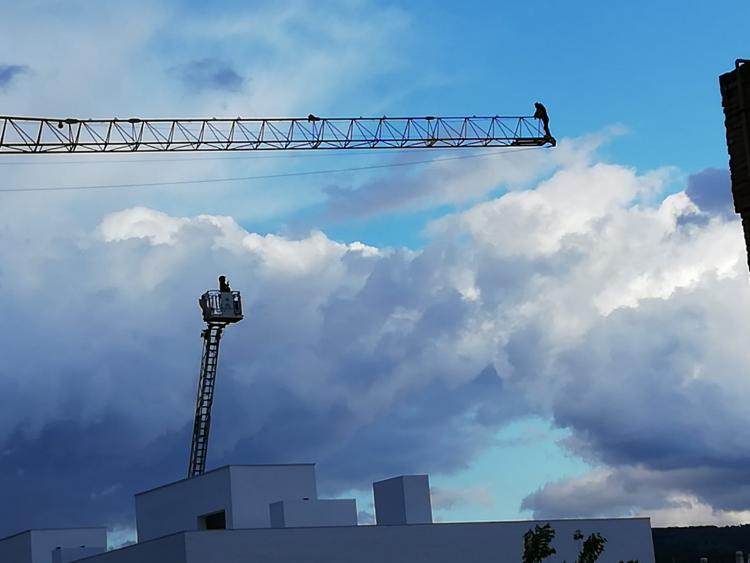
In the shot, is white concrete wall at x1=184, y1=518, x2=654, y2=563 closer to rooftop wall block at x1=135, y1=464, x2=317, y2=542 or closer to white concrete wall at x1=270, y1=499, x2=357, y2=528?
white concrete wall at x1=270, y1=499, x2=357, y2=528

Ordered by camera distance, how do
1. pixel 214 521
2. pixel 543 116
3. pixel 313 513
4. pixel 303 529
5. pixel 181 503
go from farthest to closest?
pixel 543 116
pixel 181 503
pixel 214 521
pixel 313 513
pixel 303 529

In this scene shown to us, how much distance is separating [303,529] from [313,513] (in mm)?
4224

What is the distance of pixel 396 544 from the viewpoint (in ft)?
183

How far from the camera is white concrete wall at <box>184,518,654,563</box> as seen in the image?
171 ft

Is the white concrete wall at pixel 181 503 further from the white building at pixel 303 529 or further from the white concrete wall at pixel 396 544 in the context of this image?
the white concrete wall at pixel 396 544

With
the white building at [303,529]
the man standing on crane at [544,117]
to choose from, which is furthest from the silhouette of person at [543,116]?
the white building at [303,529]

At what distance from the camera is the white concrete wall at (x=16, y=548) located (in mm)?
70500

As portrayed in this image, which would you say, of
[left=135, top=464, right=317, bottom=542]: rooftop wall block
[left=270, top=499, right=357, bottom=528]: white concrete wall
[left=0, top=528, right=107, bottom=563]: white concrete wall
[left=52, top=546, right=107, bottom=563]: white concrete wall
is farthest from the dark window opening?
[left=0, top=528, right=107, bottom=563]: white concrete wall

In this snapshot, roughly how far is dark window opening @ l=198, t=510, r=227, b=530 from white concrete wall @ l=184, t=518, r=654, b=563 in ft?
25.1

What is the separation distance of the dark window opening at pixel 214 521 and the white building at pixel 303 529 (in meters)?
0.05

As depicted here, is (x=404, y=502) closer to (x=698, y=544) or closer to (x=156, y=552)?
(x=156, y=552)

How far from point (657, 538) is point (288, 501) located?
13314cm

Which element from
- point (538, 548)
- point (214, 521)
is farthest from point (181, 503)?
point (538, 548)

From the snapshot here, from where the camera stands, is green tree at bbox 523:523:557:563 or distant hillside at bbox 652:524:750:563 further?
distant hillside at bbox 652:524:750:563
